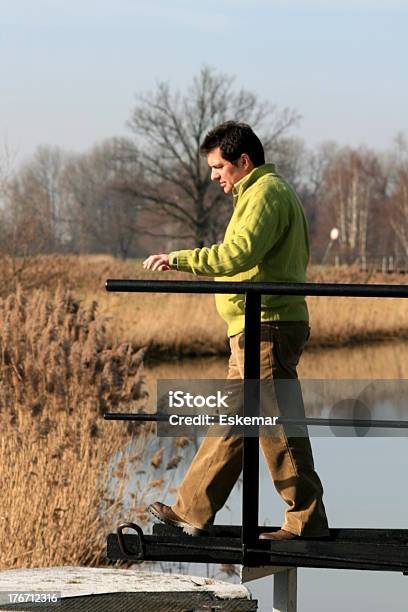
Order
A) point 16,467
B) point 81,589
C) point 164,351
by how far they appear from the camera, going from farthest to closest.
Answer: point 164,351 → point 16,467 → point 81,589

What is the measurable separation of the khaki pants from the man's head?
0.54 meters

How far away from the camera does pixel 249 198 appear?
4.81 m

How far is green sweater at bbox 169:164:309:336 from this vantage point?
15.5ft

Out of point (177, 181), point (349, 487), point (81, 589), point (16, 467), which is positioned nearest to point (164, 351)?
point (349, 487)

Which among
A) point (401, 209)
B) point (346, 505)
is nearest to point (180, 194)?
point (401, 209)

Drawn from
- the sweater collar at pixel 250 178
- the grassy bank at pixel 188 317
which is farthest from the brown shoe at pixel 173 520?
the grassy bank at pixel 188 317

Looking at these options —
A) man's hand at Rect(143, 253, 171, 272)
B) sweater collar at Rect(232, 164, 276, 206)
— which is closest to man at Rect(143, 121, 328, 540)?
sweater collar at Rect(232, 164, 276, 206)

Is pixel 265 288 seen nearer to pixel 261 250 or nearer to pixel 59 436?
pixel 261 250

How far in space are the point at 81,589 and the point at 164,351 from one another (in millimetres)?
14509

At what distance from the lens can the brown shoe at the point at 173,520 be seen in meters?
5.01

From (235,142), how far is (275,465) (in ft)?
3.69

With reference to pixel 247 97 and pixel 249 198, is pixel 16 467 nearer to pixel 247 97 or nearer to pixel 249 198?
pixel 249 198

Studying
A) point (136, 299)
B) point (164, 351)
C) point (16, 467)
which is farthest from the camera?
point (136, 299)

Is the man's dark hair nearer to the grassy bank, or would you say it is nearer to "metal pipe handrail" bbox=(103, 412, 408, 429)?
"metal pipe handrail" bbox=(103, 412, 408, 429)
